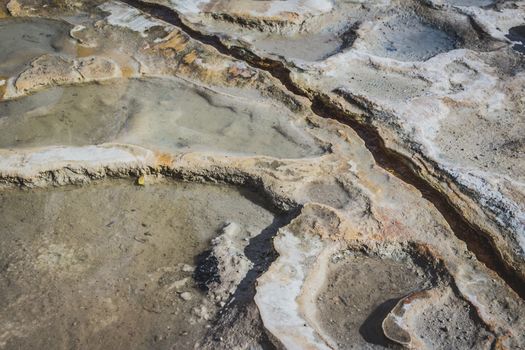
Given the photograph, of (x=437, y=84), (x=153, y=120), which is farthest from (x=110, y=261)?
(x=437, y=84)

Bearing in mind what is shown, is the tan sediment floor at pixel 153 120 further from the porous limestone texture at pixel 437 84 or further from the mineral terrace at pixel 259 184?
the porous limestone texture at pixel 437 84

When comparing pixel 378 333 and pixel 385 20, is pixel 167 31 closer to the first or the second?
pixel 385 20

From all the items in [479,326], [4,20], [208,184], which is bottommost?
[4,20]

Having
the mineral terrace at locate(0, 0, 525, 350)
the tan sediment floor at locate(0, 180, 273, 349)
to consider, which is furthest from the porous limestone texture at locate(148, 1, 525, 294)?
the tan sediment floor at locate(0, 180, 273, 349)

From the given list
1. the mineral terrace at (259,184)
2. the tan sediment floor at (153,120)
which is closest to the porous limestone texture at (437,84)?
the mineral terrace at (259,184)

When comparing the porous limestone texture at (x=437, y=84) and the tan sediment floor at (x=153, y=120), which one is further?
the tan sediment floor at (x=153, y=120)

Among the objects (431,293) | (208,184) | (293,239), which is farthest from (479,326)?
(208,184)

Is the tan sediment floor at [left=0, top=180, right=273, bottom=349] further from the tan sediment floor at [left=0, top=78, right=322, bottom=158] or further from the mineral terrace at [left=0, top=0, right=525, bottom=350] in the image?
the tan sediment floor at [left=0, top=78, right=322, bottom=158]

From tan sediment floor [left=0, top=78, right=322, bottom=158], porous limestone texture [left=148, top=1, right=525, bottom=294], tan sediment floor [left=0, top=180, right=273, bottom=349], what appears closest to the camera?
tan sediment floor [left=0, top=180, right=273, bottom=349]

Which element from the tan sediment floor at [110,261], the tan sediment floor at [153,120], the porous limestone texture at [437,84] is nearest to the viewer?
the tan sediment floor at [110,261]
